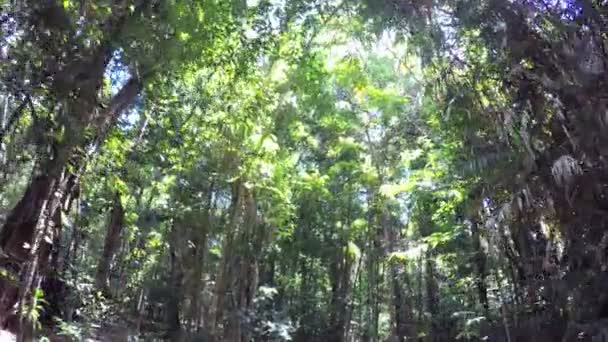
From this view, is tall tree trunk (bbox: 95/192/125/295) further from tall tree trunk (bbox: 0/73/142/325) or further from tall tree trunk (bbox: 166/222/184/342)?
tall tree trunk (bbox: 0/73/142/325)

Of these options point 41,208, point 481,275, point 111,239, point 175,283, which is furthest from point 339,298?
point 41,208

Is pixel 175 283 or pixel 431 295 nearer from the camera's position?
pixel 175 283

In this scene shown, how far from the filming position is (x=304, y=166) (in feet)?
39.7

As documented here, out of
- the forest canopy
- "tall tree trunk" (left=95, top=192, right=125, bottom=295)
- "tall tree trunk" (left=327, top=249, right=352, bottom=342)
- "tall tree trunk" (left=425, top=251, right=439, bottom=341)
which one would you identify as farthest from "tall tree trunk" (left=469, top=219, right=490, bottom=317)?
"tall tree trunk" (left=95, top=192, right=125, bottom=295)

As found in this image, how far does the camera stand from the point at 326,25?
20.0 ft

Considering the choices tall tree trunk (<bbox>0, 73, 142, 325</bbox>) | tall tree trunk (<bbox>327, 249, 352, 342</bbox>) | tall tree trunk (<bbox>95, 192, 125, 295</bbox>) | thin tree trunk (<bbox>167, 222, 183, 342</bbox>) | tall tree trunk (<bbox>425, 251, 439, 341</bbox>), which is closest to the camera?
tall tree trunk (<bbox>0, 73, 142, 325</bbox>)

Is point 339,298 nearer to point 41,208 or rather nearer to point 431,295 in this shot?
point 431,295

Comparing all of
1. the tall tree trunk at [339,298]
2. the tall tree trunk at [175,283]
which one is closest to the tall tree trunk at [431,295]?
the tall tree trunk at [339,298]

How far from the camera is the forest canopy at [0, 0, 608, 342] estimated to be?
4.65 m

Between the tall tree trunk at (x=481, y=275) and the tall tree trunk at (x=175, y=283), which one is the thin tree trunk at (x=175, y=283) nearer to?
the tall tree trunk at (x=175, y=283)

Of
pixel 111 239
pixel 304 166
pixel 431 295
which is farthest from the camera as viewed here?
pixel 304 166

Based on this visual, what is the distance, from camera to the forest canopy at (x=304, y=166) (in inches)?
183

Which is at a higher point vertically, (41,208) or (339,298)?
(339,298)

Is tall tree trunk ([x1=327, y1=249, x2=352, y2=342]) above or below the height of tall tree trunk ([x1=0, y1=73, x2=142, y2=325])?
above
